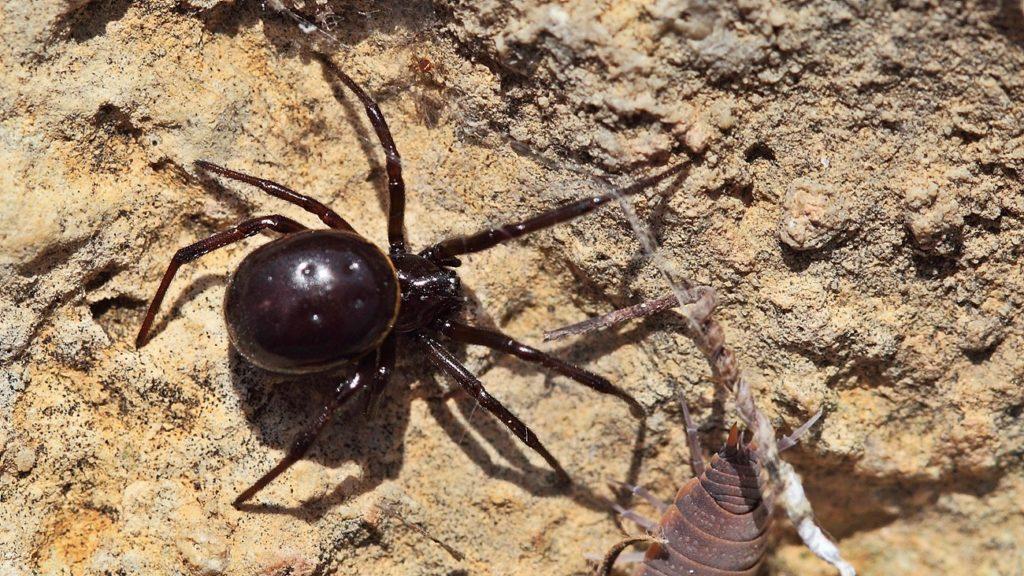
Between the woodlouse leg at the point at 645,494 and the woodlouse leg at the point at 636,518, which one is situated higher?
the woodlouse leg at the point at 645,494

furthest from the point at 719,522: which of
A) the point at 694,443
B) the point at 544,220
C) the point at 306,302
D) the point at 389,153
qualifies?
the point at 389,153

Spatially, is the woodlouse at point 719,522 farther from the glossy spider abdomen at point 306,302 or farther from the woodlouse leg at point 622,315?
the glossy spider abdomen at point 306,302

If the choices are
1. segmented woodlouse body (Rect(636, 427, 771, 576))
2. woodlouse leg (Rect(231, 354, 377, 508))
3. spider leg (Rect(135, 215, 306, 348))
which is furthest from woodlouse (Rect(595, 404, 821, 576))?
spider leg (Rect(135, 215, 306, 348))

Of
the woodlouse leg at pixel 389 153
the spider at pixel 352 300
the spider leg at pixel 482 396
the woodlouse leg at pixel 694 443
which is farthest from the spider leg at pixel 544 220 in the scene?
the woodlouse leg at pixel 694 443

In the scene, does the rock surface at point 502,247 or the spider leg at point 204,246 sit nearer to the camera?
the rock surface at point 502,247

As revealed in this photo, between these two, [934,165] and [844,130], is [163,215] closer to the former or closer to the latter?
[844,130]

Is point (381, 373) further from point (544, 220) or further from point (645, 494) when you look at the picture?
point (645, 494)

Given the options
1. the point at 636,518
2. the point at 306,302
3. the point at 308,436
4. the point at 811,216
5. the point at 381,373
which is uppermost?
the point at 811,216
